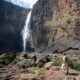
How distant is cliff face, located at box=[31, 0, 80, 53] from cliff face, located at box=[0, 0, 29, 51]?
8.41 meters

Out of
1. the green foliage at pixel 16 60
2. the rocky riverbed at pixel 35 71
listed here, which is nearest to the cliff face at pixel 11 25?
the green foliage at pixel 16 60

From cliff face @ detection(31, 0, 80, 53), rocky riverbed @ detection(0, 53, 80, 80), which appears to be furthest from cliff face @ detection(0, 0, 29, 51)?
rocky riverbed @ detection(0, 53, 80, 80)

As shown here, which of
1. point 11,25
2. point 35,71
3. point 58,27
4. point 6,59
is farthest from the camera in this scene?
point 11,25

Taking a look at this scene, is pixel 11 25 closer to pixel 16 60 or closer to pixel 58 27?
pixel 58 27

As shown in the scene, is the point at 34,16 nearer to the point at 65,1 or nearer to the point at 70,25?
the point at 65,1

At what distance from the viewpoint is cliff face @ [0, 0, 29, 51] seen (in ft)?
249

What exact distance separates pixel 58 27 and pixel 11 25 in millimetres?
27139

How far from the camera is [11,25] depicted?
8112 centimetres

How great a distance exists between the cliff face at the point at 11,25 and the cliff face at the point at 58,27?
331 inches

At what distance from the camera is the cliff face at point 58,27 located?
53.7 meters

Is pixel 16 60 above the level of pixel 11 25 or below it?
below

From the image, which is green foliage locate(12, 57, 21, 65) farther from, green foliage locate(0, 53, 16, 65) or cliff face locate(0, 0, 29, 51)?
cliff face locate(0, 0, 29, 51)

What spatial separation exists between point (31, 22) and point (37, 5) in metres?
5.22

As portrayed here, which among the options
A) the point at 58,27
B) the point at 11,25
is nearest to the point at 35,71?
the point at 58,27
